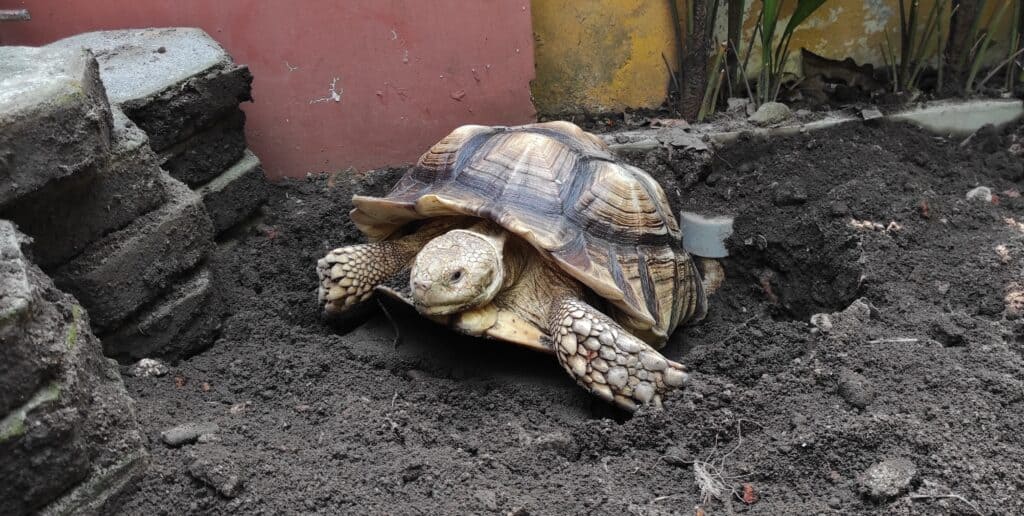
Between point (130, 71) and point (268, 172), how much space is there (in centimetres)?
79

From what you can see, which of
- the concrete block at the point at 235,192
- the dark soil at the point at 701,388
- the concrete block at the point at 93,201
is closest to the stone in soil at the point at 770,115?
the dark soil at the point at 701,388

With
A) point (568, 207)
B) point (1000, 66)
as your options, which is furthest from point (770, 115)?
point (568, 207)

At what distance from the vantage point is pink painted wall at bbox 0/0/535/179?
307cm

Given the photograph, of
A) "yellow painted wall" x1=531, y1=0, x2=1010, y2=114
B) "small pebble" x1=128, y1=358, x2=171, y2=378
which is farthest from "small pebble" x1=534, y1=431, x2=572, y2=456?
"yellow painted wall" x1=531, y1=0, x2=1010, y2=114

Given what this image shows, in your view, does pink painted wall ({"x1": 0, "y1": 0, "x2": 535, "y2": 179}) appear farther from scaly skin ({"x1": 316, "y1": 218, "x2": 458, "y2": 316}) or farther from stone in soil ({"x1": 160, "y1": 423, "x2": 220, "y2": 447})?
stone in soil ({"x1": 160, "y1": 423, "x2": 220, "y2": 447})

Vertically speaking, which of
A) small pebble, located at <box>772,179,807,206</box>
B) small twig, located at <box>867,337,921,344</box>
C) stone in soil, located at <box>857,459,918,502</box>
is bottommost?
small pebble, located at <box>772,179,807,206</box>

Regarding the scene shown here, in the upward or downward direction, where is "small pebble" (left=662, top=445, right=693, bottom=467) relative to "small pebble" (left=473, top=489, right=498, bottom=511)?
downward

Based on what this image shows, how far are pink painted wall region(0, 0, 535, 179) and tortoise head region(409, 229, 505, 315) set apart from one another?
1.17 m

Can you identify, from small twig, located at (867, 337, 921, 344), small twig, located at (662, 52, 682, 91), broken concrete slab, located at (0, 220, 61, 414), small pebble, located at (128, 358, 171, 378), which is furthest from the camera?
small twig, located at (662, 52, 682, 91)

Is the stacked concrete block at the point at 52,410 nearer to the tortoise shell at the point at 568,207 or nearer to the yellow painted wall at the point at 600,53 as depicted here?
the tortoise shell at the point at 568,207

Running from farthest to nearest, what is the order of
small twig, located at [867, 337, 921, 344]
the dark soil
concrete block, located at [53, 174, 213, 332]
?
small twig, located at [867, 337, 921, 344] < concrete block, located at [53, 174, 213, 332] < the dark soil

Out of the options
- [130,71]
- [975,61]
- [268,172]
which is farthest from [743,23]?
[130,71]

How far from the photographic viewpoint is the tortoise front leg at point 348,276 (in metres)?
2.70

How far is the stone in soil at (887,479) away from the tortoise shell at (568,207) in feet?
2.95
